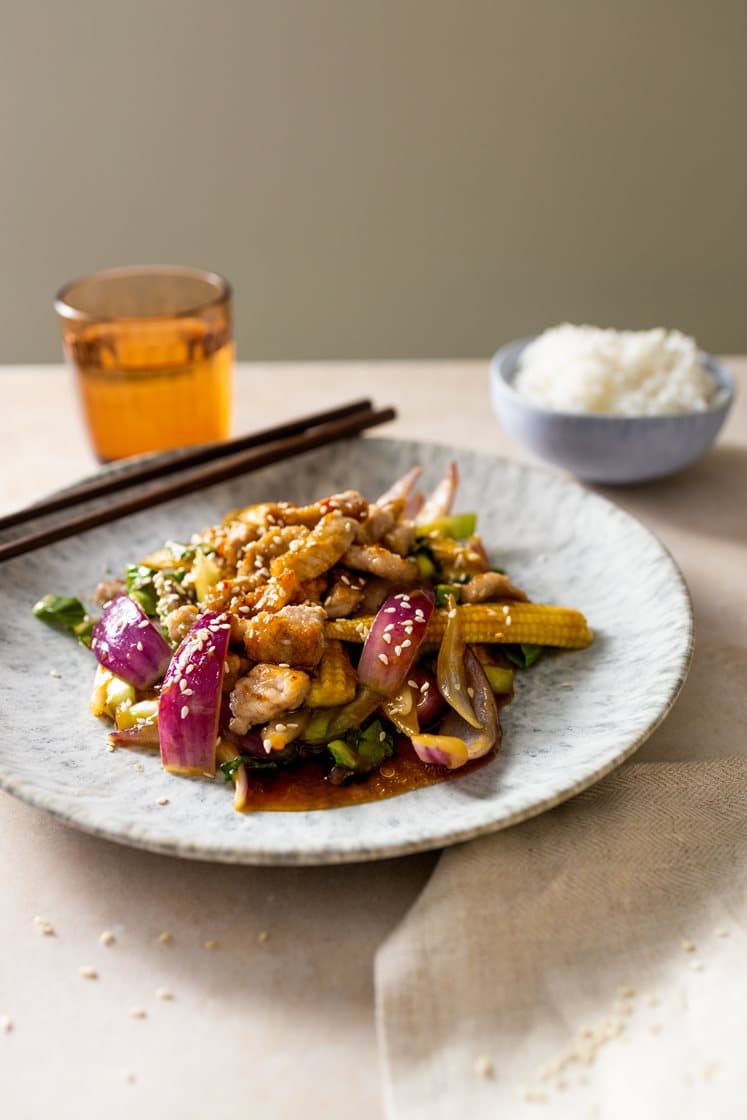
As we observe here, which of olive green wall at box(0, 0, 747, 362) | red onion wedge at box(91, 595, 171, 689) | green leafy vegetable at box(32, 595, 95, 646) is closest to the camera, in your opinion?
red onion wedge at box(91, 595, 171, 689)

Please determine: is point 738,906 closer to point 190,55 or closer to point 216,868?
point 216,868

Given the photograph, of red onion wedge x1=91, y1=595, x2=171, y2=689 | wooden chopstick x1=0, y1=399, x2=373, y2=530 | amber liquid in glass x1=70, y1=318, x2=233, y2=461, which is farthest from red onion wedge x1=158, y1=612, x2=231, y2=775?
amber liquid in glass x1=70, y1=318, x2=233, y2=461

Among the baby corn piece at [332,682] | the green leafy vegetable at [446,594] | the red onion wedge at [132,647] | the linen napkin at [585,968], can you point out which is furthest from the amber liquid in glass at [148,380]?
the linen napkin at [585,968]

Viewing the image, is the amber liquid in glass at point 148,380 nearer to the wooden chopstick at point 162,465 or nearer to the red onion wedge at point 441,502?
the wooden chopstick at point 162,465

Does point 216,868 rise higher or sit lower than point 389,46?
lower

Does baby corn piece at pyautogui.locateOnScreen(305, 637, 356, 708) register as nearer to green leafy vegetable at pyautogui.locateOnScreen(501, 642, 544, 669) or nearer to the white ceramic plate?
the white ceramic plate

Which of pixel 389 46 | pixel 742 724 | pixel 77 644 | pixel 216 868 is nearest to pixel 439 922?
pixel 216 868
